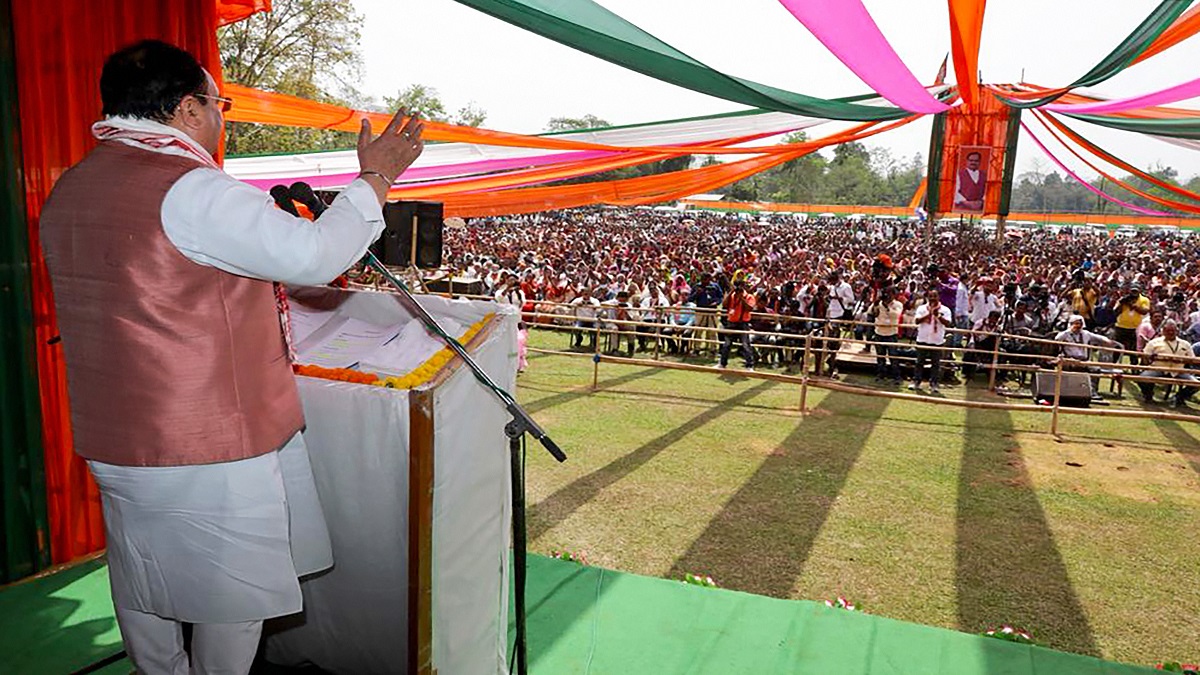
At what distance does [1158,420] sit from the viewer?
8742 millimetres

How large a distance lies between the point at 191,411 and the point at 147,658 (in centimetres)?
70

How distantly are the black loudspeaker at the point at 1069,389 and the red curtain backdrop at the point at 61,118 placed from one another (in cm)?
879

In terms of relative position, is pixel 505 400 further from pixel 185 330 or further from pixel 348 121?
pixel 348 121

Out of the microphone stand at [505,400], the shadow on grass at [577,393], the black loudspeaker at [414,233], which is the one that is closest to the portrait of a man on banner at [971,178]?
the shadow on grass at [577,393]

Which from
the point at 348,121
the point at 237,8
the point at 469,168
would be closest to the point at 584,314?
the point at 469,168

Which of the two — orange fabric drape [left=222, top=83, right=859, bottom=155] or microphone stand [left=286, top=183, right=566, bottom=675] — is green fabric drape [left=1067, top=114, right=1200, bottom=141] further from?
microphone stand [left=286, top=183, right=566, bottom=675]

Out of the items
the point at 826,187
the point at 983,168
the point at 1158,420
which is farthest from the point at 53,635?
the point at 826,187

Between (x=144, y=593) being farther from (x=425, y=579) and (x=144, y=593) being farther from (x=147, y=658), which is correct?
(x=425, y=579)

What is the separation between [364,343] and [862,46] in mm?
3125

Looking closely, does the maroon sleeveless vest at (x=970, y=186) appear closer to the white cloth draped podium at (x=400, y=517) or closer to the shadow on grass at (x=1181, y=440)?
the shadow on grass at (x=1181, y=440)

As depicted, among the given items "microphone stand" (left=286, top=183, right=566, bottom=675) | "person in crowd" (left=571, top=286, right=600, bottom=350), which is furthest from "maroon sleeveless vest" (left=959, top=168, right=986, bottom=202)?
"microphone stand" (left=286, top=183, right=566, bottom=675)

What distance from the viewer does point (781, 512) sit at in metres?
5.53

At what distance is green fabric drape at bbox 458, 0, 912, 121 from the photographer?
3.21 m

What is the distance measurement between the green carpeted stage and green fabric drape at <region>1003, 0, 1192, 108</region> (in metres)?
2.70
